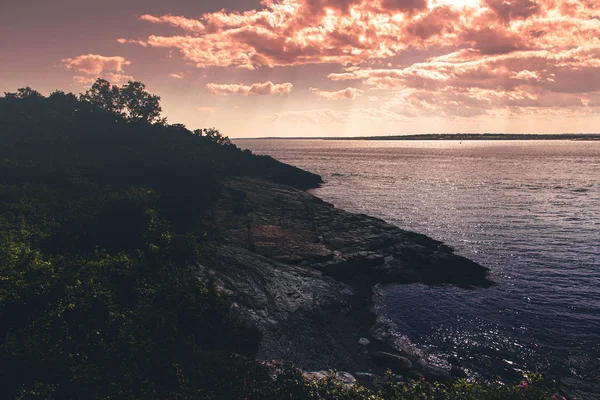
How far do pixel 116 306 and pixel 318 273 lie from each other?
19.8 metres

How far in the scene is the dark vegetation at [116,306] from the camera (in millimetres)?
15922

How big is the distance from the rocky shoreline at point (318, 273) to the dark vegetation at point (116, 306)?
2.64 metres

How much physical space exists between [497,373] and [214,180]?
149 ft

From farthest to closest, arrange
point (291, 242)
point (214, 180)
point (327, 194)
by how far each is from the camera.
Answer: point (327, 194)
point (214, 180)
point (291, 242)

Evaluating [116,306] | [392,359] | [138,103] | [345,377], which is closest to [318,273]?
[392,359]

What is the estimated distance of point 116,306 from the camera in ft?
67.6

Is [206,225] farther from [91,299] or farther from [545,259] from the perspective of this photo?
[545,259]

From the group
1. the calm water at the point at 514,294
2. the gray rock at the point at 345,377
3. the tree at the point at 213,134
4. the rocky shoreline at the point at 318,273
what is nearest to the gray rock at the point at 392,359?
the rocky shoreline at the point at 318,273

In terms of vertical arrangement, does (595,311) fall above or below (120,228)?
below

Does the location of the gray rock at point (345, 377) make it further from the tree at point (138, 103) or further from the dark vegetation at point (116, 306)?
the tree at point (138, 103)

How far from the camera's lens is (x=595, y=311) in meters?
28.9

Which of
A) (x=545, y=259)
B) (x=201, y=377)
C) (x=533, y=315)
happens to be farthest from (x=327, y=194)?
(x=201, y=377)

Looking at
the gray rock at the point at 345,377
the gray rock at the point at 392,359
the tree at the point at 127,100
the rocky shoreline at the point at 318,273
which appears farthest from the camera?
the tree at the point at 127,100

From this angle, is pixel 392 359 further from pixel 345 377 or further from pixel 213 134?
pixel 213 134
